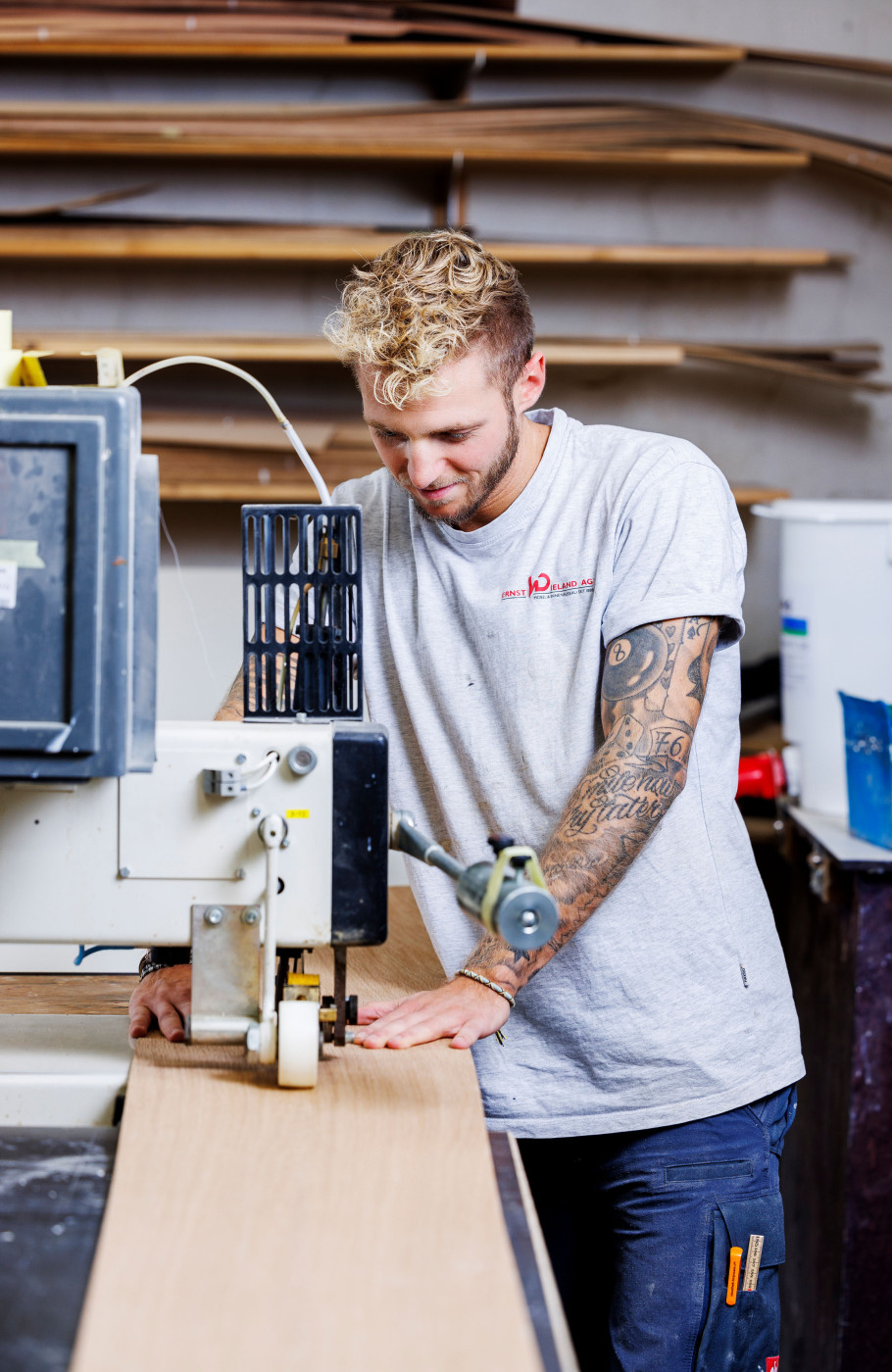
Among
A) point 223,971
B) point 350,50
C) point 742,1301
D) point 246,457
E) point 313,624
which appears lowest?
point 742,1301

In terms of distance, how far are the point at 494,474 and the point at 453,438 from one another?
72mm

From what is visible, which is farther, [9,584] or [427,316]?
[427,316]

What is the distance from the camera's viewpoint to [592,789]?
4.29 feet

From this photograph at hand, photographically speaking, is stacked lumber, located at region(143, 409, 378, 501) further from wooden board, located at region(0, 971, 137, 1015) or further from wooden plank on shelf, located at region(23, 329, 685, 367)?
wooden board, located at region(0, 971, 137, 1015)

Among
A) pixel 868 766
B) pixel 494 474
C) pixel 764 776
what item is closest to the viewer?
pixel 494 474

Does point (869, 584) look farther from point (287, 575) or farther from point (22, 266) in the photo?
point (22, 266)

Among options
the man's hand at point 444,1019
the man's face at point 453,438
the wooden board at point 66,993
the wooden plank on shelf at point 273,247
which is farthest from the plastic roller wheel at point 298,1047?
the wooden plank on shelf at point 273,247

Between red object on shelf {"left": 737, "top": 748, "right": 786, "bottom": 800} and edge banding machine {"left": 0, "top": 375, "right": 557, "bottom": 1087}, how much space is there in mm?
1491

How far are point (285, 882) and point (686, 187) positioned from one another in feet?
7.85

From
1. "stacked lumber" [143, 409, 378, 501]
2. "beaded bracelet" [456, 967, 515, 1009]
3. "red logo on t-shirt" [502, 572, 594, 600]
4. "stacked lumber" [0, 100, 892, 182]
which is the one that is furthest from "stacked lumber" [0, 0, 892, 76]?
"beaded bracelet" [456, 967, 515, 1009]

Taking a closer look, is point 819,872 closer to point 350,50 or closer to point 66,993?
point 66,993

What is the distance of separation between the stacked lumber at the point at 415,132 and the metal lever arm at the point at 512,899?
207 cm

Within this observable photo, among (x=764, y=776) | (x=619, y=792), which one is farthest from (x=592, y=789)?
(x=764, y=776)

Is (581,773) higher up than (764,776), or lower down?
higher up
